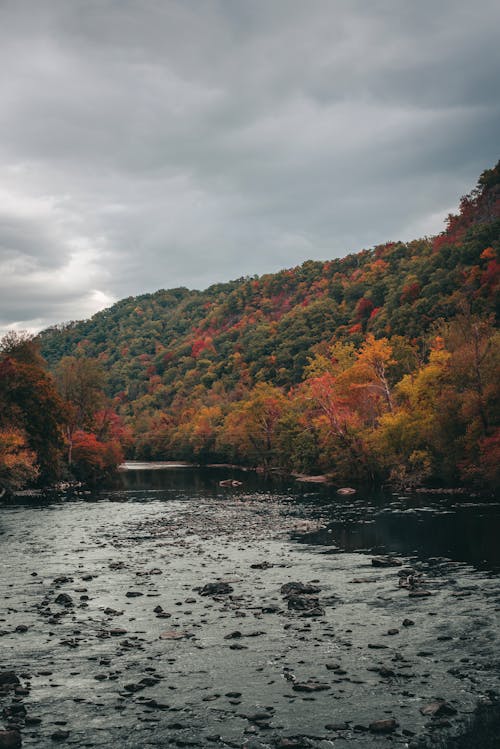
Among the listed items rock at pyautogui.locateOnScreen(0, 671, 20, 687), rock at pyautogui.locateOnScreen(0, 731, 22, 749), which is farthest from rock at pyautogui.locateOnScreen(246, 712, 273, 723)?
rock at pyautogui.locateOnScreen(0, 671, 20, 687)

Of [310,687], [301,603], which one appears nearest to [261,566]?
[301,603]

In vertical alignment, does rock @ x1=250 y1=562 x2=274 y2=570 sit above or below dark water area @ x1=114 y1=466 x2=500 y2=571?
above

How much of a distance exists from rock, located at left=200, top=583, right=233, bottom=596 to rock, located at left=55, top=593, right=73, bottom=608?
5603 millimetres

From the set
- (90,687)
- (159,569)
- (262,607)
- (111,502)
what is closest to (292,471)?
(111,502)

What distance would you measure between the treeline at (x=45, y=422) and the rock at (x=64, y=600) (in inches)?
1926

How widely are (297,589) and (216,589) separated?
364cm

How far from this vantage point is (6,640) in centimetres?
2109

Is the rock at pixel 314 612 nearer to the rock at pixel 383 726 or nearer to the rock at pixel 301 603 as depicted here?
the rock at pixel 301 603

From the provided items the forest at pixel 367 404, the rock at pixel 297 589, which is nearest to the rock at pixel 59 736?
the rock at pixel 297 589

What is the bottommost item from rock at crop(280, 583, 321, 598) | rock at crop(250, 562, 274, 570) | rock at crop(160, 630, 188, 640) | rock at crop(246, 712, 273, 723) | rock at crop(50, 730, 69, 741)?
rock at crop(250, 562, 274, 570)

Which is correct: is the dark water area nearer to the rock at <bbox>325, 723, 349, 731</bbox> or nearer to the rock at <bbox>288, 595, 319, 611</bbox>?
the rock at <bbox>288, 595, 319, 611</bbox>

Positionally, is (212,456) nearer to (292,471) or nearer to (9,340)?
(292,471)

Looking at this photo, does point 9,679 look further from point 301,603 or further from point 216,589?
point 301,603

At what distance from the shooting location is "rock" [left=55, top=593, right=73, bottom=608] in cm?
2558
